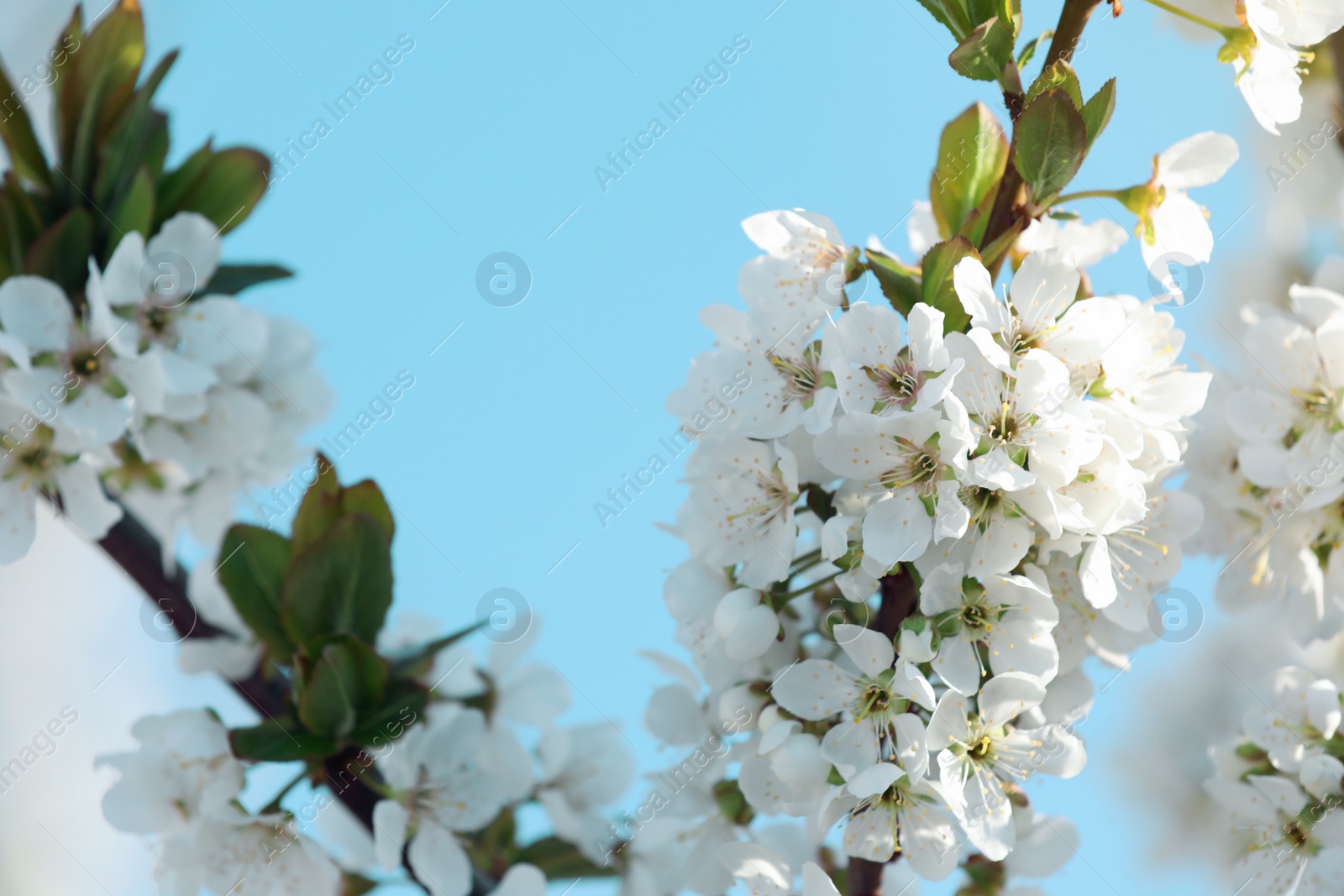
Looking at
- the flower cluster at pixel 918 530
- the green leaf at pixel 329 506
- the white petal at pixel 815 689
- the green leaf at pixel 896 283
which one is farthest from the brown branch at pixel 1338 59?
the green leaf at pixel 329 506

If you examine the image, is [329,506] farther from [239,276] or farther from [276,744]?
[239,276]

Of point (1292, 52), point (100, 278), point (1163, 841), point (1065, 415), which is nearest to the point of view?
point (1065, 415)

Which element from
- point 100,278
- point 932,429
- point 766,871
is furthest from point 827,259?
point 100,278

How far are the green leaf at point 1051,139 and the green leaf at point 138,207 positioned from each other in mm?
997

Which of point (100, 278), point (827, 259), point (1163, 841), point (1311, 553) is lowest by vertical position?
point (1163, 841)

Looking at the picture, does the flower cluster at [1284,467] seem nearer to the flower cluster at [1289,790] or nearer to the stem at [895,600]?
the flower cluster at [1289,790]

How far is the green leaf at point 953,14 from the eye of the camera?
917 mm

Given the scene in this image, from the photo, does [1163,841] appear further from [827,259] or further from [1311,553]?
[827,259]

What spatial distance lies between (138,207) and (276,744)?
0.67 m

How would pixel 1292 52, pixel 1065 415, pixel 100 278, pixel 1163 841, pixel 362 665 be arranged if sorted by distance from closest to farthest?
pixel 1065 415 → pixel 1292 52 → pixel 362 665 → pixel 100 278 → pixel 1163 841

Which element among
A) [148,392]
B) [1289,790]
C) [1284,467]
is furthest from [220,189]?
[1289,790]

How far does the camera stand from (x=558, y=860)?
1.20m

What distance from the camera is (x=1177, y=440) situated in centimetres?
98

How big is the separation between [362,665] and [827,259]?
0.63 m
